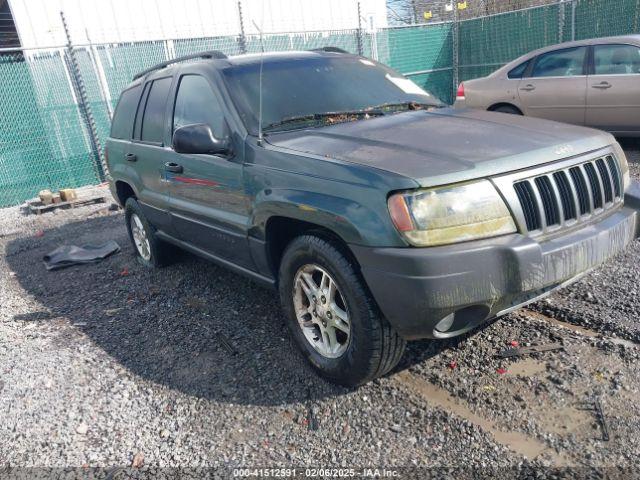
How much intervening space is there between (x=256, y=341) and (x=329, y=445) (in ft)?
3.82

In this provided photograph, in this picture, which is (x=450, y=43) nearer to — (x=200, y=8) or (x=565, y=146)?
(x=200, y=8)

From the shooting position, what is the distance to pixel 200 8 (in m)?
14.4

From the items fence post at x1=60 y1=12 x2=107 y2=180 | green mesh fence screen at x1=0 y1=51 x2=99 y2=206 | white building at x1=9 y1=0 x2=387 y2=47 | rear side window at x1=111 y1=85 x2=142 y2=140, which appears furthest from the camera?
white building at x1=9 y1=0 x2=387 y2=47

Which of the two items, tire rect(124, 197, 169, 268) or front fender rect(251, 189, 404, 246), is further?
tire rect(124, 197, 169, 268)

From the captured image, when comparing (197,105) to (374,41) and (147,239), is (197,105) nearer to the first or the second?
(147,239)

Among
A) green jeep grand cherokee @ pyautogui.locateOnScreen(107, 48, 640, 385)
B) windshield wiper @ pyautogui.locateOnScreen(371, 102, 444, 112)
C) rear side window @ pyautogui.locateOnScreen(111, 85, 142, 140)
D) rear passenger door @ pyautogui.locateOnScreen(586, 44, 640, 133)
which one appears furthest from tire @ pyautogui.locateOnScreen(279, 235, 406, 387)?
rear passenger door @ pyautogui.locateOnScreen(586, 44, 640, 133)

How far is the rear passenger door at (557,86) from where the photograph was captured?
7680 millimetres

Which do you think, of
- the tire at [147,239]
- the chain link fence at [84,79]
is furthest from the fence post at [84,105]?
the tire at [147,239]

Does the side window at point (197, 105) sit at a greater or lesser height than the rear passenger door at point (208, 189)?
greater

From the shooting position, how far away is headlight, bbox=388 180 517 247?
232cm

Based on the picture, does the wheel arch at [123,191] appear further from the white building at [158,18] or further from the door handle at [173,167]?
the white building at [158,18]

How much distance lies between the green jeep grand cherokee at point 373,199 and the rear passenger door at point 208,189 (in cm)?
1

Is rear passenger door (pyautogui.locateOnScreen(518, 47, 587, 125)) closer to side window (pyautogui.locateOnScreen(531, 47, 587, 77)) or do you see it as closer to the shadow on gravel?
side window (pyautogui.locateOnScreen(531, 47, 587, 77))

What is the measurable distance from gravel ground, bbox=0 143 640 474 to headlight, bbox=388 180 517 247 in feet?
3.12
